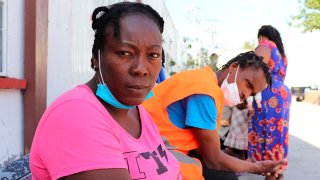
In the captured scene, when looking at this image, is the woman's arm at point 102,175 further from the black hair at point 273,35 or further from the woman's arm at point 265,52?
the black hair at point 273,35

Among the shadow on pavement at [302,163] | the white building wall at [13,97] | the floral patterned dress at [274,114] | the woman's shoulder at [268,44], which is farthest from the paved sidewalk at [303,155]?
the white building wall at [13,97]

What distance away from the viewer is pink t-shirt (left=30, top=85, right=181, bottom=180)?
1.09 meters

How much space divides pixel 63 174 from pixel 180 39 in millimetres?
25271

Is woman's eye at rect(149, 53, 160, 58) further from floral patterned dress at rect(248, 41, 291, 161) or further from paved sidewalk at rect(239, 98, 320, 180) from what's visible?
paved sidewalk at rect(239, 98, 320, 180)

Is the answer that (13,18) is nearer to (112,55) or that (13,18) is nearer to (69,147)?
(112,55)

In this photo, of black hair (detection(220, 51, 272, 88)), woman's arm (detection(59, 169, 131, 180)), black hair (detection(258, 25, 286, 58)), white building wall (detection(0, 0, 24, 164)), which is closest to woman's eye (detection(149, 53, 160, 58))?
woman's arm (detection(59, 169, 131, 180))

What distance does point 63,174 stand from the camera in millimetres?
1077

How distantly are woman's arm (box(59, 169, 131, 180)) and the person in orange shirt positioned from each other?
0.92 metres

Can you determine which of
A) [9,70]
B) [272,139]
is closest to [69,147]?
[9,70]

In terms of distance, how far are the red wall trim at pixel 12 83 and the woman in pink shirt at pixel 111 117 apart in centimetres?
131

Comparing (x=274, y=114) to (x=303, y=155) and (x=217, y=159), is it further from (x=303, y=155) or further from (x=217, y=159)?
(x=303, y=155)

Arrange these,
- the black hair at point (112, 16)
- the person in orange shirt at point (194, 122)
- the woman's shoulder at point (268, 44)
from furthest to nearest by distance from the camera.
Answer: the woman's shoulder at point (268, 44)
the person in orange shirt at point (194, 122)
the black hair at point (112, 16)

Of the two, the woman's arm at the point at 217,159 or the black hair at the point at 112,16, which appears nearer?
the black hair at the point at 112,16

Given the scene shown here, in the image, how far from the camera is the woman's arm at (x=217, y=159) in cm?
217
